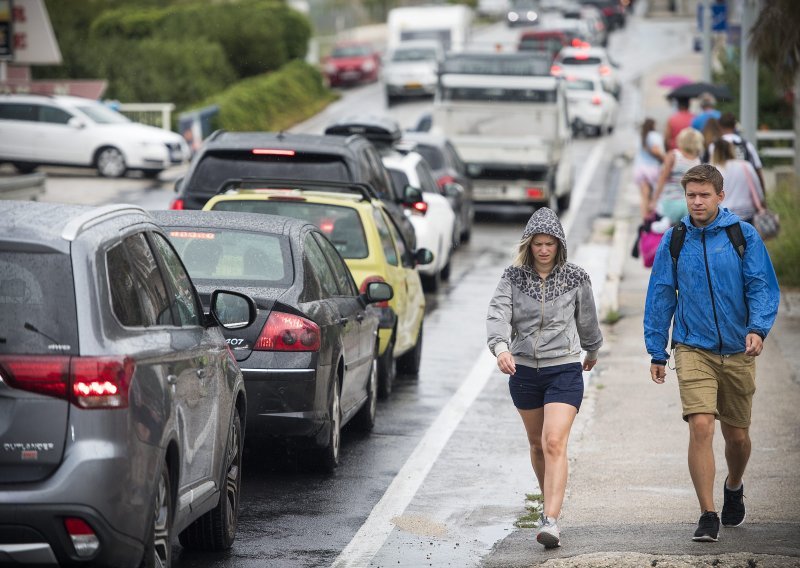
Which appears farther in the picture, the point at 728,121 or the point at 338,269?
the point at 728,121

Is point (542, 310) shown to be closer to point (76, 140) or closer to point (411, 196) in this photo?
point (411, 196)

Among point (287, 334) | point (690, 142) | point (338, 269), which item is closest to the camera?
point (287, 334)

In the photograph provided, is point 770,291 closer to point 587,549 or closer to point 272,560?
point 587,549

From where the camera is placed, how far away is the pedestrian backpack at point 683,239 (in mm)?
8188

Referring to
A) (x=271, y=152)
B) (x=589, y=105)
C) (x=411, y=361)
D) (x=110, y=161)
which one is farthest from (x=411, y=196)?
(x=589, y=105)

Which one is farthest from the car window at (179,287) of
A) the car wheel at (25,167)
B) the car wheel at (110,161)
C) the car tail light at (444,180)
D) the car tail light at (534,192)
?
the car wheel at (25,167)

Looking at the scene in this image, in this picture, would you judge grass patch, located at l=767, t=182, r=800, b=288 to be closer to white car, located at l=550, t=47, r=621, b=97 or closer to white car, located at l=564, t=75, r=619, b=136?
white car, located at l=564, t=75, r=619, b=136

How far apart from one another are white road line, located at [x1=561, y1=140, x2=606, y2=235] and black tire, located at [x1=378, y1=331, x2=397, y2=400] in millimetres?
13686

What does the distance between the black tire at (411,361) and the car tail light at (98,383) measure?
855 cm

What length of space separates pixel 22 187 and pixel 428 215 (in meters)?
10.8

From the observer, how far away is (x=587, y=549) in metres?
7.86

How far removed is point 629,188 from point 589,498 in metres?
25.6

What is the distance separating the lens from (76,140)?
1382 inches

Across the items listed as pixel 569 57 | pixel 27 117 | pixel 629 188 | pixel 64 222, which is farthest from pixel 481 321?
pixel 569 57
